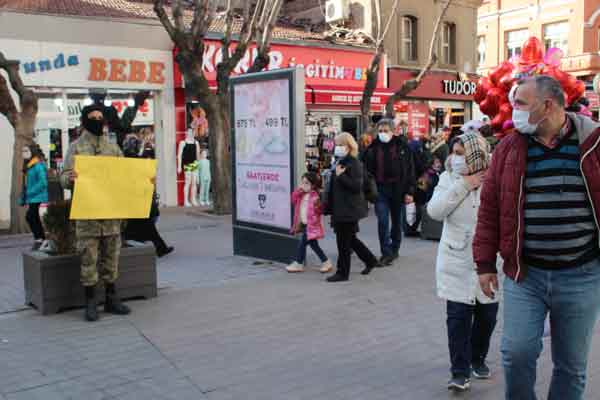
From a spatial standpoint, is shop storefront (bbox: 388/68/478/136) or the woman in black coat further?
shop storefront (bbox: 388/68/478/136)

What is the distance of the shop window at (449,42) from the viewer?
25.0 meters

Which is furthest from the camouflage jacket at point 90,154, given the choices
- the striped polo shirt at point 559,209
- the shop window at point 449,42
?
the shop window at point 449,42

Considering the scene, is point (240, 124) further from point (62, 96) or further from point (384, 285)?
point (62, 96)

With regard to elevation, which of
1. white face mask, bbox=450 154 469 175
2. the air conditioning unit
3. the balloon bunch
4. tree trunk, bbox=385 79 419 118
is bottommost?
white face mask, bbox=450 154 469 175

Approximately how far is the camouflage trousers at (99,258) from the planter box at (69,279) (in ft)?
0.63

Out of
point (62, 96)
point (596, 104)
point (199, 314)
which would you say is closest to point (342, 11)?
point (596, 104)

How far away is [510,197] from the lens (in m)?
2.98

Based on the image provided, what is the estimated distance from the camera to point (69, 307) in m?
6.14

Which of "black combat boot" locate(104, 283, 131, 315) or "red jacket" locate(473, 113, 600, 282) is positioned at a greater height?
"red jacket" locate(473, 113, 600, 282)

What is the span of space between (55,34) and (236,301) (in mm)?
10094

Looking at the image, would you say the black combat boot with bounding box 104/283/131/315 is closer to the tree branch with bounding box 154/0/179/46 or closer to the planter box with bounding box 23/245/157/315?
the planter box with bounding box 23/245/157/315

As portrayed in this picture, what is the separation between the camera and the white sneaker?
7801mm

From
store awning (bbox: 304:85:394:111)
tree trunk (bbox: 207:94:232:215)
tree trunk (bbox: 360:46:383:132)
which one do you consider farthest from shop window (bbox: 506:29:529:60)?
tree trunk (bbox: 207:94:232:215)

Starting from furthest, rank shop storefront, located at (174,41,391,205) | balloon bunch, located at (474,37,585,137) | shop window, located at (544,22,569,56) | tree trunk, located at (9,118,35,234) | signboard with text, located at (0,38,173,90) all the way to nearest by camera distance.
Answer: shop window, located at (544,22,569,56) → shop storefront, located at (174,41,391,205) → signboard with text, located at (0,38,173,90) → tree trunk, located at (9,118,35,234) → balloon bunch, located at (474,37,585,137)
